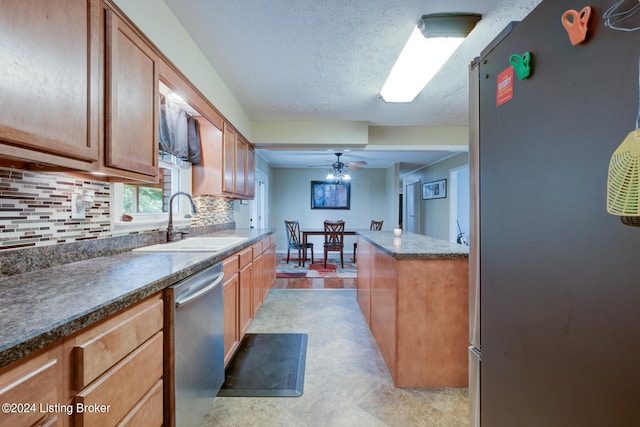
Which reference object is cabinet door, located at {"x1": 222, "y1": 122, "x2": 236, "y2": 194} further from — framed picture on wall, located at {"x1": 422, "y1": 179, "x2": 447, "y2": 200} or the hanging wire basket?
framed picture on wall, located at {"x1": 422, "y1": 179, "x2": 447, "y2": 200}

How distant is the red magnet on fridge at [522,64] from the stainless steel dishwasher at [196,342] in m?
1.36

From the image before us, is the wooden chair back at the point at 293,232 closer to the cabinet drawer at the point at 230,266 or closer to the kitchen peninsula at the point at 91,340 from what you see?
the cabinet drawer at the point at 230,266

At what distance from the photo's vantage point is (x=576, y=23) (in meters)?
0.55

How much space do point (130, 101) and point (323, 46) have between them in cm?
136

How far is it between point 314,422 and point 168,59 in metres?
2.24

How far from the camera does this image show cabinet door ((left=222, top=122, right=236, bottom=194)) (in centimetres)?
266

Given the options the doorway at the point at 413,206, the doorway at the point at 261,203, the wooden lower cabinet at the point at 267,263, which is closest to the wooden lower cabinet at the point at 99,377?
the wooden lower cabinet at the point at 267,263

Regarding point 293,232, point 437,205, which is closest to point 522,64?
point 293,232

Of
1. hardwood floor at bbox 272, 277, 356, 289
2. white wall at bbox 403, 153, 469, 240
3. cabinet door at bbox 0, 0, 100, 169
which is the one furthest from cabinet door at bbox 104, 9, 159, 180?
white wall at bbox 403, 153, 469, 240

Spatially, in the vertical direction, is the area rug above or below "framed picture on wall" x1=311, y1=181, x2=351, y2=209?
below

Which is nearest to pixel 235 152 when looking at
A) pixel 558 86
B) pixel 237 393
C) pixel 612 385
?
pixel 237 393

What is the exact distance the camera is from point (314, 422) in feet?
A: 4.85

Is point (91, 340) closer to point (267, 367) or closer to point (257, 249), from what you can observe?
point (267, 367)

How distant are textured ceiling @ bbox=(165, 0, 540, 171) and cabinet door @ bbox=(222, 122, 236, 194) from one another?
17.2 inches
